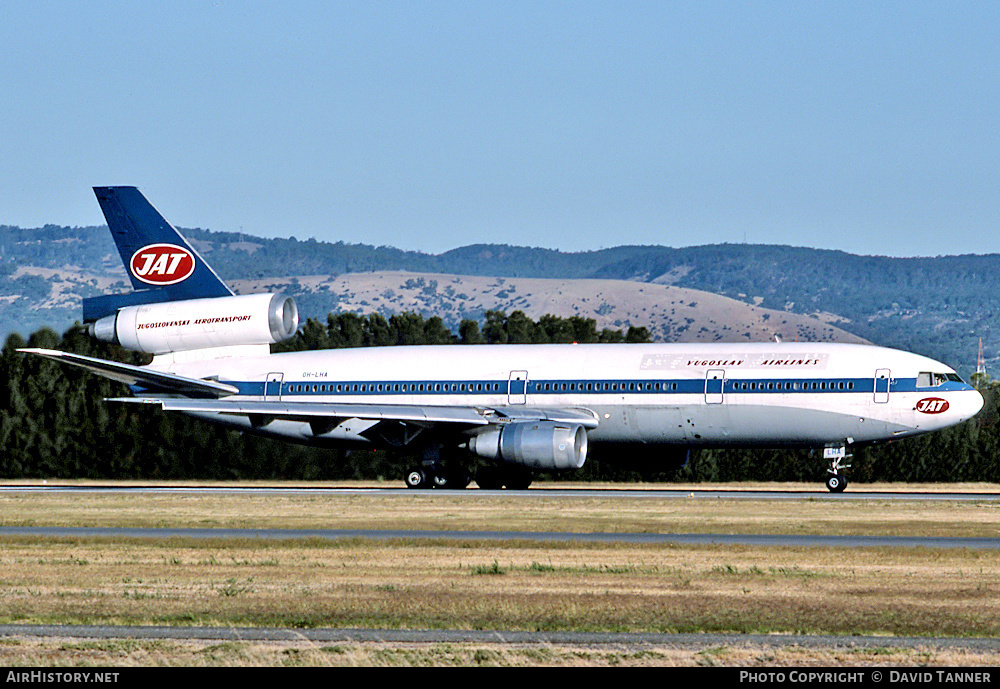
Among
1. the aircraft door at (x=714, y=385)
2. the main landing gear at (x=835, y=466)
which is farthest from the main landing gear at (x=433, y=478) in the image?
the main landing gear at (x=835, y=466)

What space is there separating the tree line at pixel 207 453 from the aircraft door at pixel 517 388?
9655mm

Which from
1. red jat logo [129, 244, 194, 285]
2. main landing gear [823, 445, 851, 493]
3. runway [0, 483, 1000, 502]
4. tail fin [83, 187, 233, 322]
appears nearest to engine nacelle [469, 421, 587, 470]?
runway [0, 483, 1000, 502]

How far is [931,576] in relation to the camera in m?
21.9

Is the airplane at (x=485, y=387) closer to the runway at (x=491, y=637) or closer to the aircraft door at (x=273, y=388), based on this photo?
the aircraft door at (x=273, y=388)

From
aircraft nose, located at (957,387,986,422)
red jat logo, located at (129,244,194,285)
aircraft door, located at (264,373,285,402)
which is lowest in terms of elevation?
aircraft door, located at (264,373,285,402)

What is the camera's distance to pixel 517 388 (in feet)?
156

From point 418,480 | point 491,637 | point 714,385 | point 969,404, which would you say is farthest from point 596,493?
point 491,637

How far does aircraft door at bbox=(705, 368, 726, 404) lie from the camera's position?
45.2 meters

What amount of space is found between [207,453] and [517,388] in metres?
18.9

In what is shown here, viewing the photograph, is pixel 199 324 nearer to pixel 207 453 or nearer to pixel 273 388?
pixel 273 388

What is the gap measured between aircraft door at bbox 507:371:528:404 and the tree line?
965 centimetres

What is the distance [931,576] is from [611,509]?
50.0 ft

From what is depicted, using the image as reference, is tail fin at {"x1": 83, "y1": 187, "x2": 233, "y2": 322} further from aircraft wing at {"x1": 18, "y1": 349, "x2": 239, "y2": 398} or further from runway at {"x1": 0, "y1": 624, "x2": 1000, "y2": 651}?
runway at {"x1": 0, "y1": 624, "x2": 1000, "y2": 651}
